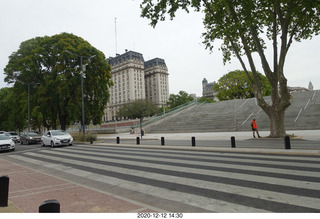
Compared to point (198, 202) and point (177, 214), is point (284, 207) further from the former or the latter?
point (177, 214)

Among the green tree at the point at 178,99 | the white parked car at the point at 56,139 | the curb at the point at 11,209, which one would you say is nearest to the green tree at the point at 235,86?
the green tree at the point at 178,99

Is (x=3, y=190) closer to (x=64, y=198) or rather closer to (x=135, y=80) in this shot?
(x=64, y=198)

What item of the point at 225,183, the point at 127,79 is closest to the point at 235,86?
the point at 225,183

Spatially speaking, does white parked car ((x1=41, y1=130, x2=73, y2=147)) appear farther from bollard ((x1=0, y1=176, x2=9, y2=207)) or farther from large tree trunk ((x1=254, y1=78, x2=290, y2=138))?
large tree trunk ((x1=254, y1=78, x2=290, y2=138))

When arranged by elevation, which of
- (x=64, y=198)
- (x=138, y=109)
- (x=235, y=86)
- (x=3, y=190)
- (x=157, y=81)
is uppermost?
(x=157, y=81)

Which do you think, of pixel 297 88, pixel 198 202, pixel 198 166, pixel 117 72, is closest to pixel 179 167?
pixel 198 166

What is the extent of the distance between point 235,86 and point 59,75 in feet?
158

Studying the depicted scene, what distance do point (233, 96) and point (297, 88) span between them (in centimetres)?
10730

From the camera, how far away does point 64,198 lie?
183 inches

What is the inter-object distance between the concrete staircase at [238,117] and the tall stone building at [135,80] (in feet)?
321

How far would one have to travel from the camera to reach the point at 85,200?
448 cm

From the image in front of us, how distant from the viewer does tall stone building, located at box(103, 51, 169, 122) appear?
135 m

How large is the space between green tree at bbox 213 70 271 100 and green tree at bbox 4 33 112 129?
40.8 m

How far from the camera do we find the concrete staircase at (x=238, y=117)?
24.4 metres
